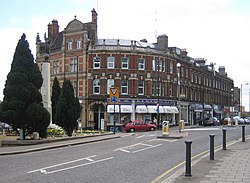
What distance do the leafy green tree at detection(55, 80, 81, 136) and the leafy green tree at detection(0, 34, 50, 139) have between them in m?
3.65

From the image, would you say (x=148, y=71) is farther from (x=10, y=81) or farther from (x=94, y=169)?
(x=94, y=169)

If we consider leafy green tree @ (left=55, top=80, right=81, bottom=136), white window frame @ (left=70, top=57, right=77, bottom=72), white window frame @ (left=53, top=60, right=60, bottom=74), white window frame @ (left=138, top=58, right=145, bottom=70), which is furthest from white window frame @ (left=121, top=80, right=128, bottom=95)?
leafy green tree @ (left=55, top=80, right=81, bottom=136)

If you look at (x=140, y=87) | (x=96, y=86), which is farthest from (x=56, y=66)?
(x=140, y=87)

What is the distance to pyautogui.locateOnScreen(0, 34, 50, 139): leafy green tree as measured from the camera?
21.4 m

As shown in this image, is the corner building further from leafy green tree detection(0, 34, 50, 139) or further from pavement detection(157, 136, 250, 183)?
pavement detection(157, 136, 250, 183)

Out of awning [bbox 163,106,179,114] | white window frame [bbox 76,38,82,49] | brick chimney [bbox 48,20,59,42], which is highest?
brick chimney [bbox 48,20,59,42]

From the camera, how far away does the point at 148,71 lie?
56.0m

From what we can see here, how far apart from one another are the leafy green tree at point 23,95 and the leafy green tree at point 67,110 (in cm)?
365

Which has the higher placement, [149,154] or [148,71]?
[148,71]

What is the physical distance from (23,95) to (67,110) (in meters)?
5.21

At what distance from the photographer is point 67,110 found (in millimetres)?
26391

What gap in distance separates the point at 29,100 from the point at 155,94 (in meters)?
36.1

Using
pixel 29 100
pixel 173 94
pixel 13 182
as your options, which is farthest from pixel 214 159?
pixel 173 94

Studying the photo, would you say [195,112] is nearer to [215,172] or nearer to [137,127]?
[137,127]
